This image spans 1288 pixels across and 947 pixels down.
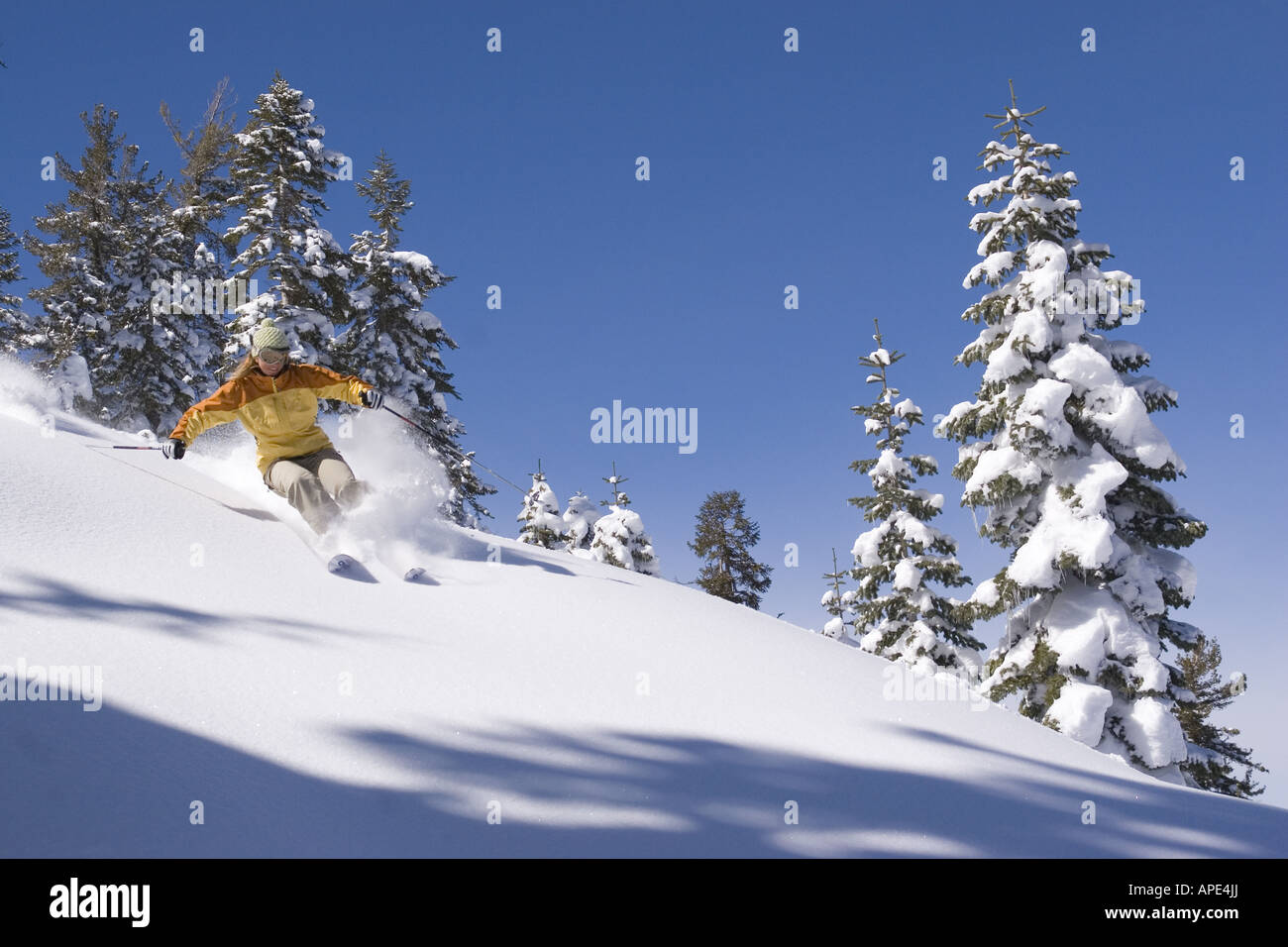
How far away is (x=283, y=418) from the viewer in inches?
274

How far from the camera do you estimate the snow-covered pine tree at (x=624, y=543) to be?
28453 millimetres

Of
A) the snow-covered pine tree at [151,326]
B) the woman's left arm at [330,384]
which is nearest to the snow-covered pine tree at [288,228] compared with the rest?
the snow-covered pine tree at [151,326]

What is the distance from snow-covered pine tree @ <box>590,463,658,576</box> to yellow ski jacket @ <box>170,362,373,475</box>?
21.4 metres

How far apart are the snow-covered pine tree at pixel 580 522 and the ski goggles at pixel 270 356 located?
23.8m

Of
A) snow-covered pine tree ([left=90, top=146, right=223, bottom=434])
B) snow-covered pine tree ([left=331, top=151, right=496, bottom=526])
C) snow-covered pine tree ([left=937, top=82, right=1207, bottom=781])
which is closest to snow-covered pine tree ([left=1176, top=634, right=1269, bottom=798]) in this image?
snow-covered pine tree ([left=937, top=82, right=1207, bottom=781])

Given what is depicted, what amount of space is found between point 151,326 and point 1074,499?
24772 mm

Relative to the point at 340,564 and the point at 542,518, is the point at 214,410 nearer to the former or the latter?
the point at 340,564

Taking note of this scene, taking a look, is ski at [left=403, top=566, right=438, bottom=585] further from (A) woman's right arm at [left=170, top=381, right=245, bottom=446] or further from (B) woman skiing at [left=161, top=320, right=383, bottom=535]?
(A) woman's right arm at [left=170, top=381, right=245, bottom=446]

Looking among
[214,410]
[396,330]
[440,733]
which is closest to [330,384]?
[214,410]

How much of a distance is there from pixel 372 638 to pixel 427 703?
0.94 meters

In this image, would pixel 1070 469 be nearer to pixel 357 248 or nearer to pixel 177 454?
pixel 177 454

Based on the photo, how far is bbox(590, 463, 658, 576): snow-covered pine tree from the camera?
28.5 meters
